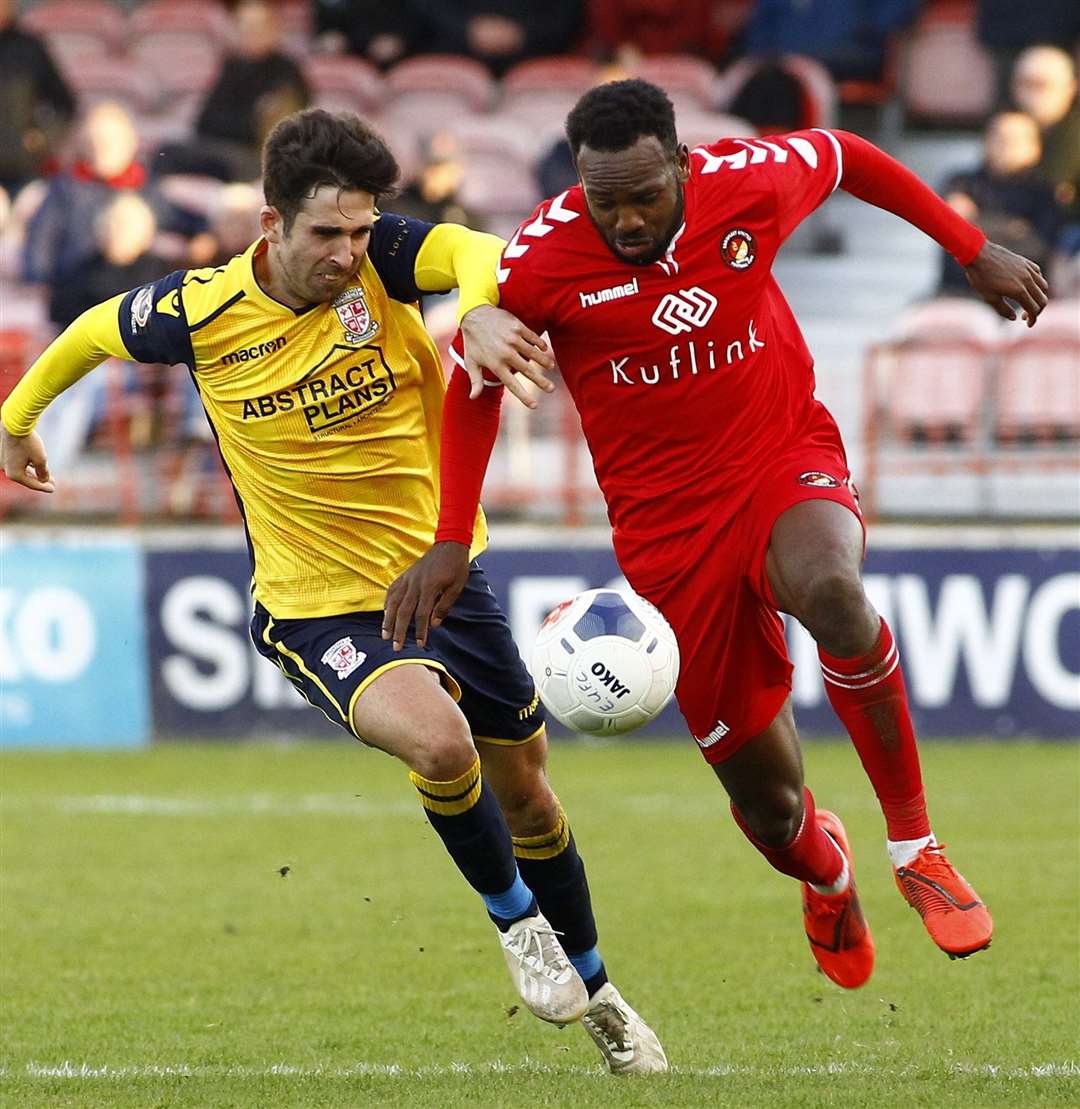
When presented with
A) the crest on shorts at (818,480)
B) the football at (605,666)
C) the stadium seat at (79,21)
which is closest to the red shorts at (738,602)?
the crest on shorts at (818,480)

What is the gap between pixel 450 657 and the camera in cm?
594

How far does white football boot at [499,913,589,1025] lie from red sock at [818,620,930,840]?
3.28ft

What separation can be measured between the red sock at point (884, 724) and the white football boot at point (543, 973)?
3.28 feet

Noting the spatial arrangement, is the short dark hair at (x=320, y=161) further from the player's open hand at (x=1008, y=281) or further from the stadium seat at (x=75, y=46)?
the stadium seat at (x=75, y=46)

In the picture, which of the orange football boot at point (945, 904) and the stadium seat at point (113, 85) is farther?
the stadium seat at point (113, 85)

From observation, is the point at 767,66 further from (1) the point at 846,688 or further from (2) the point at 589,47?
(1) the point at 846,688

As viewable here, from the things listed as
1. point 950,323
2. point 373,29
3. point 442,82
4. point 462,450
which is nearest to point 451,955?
point 462,450

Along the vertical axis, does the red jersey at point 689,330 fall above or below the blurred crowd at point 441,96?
above

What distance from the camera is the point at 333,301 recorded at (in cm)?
584

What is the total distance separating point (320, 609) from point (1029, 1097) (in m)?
2.35

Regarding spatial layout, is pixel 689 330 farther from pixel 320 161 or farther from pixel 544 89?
pixel 544 89

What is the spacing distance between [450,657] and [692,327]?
1.18 meters

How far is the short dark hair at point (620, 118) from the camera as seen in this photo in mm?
5344

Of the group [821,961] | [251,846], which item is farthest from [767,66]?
[821,961]
